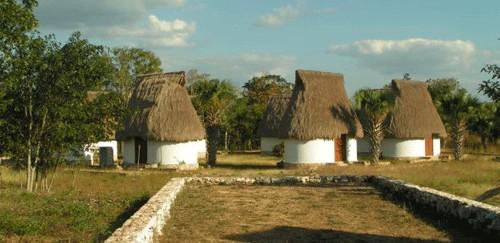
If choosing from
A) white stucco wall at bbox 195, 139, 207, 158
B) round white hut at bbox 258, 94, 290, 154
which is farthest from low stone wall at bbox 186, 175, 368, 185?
white stucco wall at bbox 195, 139, 207, 158

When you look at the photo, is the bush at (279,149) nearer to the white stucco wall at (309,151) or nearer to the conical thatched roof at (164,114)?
the white stucco wall at (309,151)

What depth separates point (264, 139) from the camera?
44.1 metres

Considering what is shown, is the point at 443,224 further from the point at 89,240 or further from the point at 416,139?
the point at 416,139

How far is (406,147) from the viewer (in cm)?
3809

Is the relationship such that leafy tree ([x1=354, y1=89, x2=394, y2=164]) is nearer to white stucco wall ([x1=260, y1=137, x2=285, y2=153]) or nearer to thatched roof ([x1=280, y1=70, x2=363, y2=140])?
thatched roof ([x1=280, y1=70, x2=363, y2=140])

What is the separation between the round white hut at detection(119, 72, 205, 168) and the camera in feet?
104

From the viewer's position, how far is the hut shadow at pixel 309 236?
32.6 feet

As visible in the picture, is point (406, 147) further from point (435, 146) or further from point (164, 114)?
point (164, 114)

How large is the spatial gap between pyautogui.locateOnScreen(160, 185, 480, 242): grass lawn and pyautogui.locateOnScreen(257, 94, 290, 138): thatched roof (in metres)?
24.6

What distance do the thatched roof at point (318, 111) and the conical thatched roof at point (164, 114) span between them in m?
5.11

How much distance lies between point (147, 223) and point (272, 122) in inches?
1342

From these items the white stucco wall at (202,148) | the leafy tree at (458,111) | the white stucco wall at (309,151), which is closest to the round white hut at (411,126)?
the leafy tree at (458,111)

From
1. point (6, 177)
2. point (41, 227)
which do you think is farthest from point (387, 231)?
point (6, 177)

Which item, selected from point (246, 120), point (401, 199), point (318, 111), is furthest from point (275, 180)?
point (246, 120)
